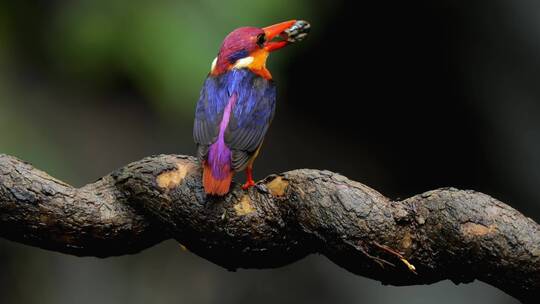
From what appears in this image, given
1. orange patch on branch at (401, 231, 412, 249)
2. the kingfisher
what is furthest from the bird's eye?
orange patch on branch at (401, 231, 412, 249)

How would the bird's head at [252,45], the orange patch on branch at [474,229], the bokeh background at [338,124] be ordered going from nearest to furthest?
the orange patch on branch at [474,229] → the bird's head at [252,45] → the bokeh background at [338,124]

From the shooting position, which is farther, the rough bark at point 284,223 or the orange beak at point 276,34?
the orange beak at point 276,34

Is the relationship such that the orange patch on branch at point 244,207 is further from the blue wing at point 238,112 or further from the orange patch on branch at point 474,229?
the orange patch on branch at point 474,229

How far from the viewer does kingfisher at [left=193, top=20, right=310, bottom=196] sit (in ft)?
7.00

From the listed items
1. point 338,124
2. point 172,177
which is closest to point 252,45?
point 172,177

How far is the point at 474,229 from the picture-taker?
5.48 feet

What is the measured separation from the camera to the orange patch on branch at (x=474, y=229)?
1654 mm

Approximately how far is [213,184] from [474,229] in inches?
20.2

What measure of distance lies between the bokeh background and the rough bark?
1.91 metres

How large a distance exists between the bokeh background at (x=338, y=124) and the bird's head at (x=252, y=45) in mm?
1266

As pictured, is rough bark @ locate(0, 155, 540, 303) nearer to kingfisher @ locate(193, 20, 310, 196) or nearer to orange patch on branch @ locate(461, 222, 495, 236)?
orange patch on branch @ locate(461, 222, 495, 236)

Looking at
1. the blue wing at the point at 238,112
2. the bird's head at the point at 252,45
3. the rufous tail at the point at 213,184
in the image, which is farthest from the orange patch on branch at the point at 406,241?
the bird's head at the point at 252,45

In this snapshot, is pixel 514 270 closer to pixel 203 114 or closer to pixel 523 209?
pixel 203 114

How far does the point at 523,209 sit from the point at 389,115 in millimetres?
759
